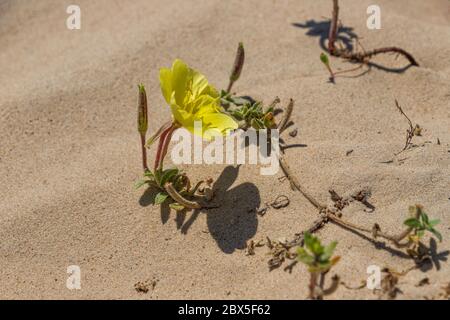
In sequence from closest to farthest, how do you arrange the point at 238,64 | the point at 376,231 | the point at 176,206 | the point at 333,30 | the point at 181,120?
the point at 376,231, the point at 181,120, the point at 176,206, the point at 238,64, the point at 333,30

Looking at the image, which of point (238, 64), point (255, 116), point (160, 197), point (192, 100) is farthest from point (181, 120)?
point (238, 64)

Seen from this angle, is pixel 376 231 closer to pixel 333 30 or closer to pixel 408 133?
pixel 408 133

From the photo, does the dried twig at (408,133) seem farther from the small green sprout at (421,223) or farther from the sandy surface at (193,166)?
the small green sprout at (421,223)

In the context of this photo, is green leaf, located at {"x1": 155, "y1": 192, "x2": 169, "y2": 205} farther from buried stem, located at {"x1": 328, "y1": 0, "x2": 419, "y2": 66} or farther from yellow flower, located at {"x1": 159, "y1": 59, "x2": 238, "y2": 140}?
buried stem, located at {"x1": 328, "y1": 0, "x2": 419, "y2": 66}

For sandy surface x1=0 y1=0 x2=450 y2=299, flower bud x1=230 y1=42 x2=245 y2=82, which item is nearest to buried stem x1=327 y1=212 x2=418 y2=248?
sandy surface x1=0 y1=0 x2=450 y2=299

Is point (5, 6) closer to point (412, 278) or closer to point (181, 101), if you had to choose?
point (181, 101)

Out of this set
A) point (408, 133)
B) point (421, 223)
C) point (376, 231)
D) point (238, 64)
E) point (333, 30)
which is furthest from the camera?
point (333, 30)
